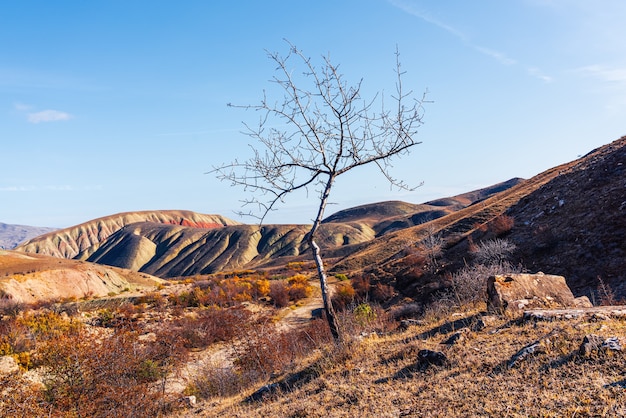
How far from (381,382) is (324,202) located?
3659 mm

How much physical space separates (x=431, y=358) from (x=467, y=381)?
1.00 m

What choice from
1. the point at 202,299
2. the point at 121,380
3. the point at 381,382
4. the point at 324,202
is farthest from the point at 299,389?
the point at 202,299

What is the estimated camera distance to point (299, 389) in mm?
6488

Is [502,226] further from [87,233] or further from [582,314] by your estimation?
[87,233]

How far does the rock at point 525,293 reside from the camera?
729 centimetres

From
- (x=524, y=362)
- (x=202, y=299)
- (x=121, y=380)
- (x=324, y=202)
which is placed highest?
(x=324, y=202)

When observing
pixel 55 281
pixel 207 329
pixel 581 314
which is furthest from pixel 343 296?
pixel 55 281

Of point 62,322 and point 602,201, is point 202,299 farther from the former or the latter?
point 602,201

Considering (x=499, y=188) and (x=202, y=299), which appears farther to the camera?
(x=499, y=188)

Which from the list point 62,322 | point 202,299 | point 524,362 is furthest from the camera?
point 202,299

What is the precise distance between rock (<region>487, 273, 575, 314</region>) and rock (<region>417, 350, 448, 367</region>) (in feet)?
7.29

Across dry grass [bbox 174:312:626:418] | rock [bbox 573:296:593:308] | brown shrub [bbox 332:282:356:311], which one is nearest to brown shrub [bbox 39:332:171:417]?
dry grass [bbox 174:312:626:418]

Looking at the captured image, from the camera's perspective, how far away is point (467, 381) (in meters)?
4.72

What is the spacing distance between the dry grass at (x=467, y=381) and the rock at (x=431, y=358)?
122 millimetres
